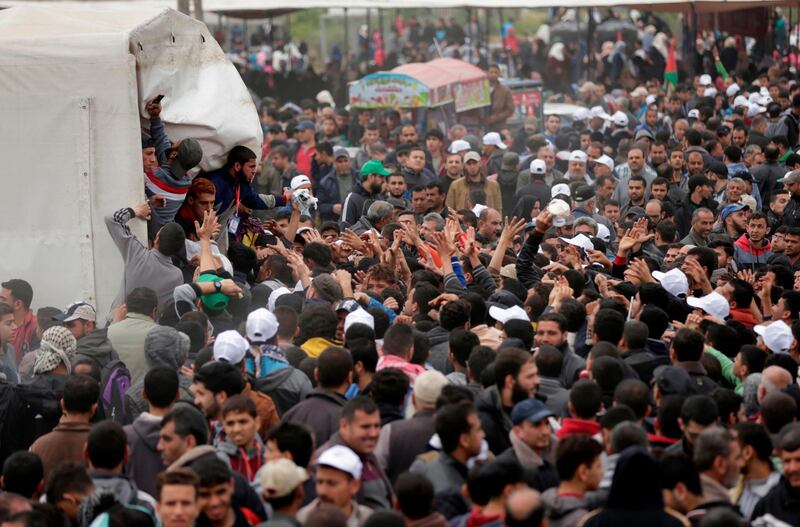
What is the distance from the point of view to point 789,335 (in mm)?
8469

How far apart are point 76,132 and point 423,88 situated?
39.1ft

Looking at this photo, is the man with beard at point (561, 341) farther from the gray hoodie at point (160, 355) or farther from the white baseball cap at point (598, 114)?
the white baseball cap at point (598, 114)

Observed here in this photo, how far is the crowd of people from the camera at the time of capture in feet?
19.7

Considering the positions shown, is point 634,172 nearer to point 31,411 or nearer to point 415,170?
point 415,170

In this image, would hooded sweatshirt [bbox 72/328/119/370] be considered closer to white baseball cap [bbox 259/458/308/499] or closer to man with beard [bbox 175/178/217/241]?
man with beard [bbox 175/178/217/241]

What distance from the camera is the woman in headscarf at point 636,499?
5496 mm

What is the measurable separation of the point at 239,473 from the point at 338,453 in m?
0.63

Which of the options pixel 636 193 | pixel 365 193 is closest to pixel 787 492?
pixel 365 193

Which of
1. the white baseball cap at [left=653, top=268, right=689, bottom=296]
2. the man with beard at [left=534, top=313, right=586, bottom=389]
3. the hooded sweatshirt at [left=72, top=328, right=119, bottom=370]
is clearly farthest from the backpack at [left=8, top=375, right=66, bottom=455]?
the white baseball cap at [left=653, top=268, right=689, bottom=296]

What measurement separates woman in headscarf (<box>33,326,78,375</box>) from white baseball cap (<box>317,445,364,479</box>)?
2.74 meters

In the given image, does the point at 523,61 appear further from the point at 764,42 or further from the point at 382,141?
the point at 382,141

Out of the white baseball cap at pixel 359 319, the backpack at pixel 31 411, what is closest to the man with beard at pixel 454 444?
the white baseball cap at pixel 359 319

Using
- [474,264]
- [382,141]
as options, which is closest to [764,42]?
[382,141]

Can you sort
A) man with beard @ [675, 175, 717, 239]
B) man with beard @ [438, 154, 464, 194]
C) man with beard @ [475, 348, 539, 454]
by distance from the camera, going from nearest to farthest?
man with beard @ [475, 348, 539, 454], man with beard @ [675, 175, 717, 239], man with beard @ [438, 154, 464, 194]
